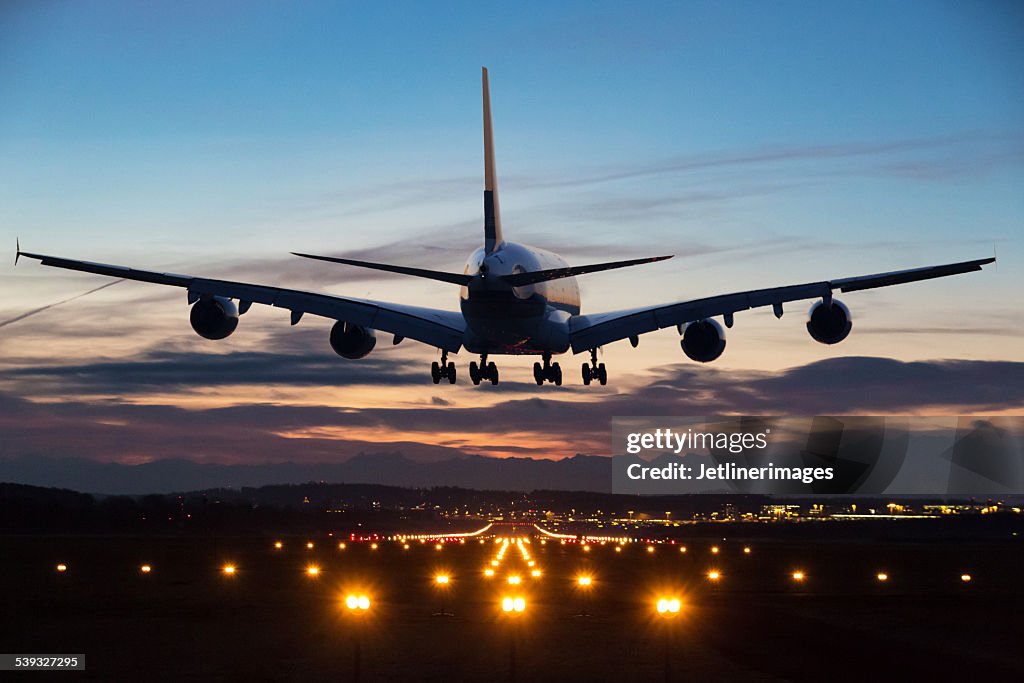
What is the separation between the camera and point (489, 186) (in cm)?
6284

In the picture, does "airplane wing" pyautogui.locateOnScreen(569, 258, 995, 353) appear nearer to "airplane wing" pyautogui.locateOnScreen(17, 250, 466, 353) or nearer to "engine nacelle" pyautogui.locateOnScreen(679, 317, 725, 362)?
"engine nacelle" pyautogui.locateOnScreen(679, 317, 725, 362)

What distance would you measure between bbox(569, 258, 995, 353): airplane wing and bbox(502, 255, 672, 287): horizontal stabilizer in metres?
6.94

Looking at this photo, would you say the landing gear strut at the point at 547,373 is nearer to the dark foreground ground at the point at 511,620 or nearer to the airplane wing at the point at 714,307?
the airplane wing at the point at 714,307

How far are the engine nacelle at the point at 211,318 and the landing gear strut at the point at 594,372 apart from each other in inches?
737

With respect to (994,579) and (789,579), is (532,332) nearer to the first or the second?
(789,579)

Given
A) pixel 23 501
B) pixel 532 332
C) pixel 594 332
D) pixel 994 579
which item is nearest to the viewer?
pixel 532 332

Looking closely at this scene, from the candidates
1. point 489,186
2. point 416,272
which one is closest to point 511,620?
point 416,272

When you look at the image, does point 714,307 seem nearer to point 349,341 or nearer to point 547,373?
point 547,373

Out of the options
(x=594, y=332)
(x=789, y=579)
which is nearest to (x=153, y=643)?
(x=594, y=332)

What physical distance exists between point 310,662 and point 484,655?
183 inches

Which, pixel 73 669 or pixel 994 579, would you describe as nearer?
pixel 73 669

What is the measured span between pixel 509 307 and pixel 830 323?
13.6 m

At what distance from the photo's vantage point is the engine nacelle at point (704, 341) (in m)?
57.0

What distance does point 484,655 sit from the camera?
32.3 m
